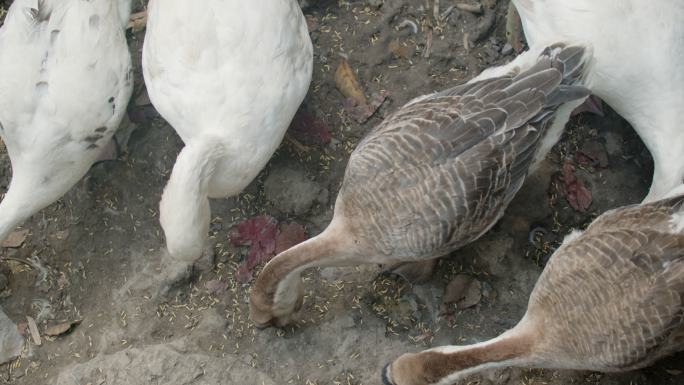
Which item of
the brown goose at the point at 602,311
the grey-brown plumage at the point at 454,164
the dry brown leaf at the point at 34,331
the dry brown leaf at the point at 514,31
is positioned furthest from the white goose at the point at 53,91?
the dry brown leaf at the point at 514,31

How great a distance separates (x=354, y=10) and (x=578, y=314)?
6.85ft

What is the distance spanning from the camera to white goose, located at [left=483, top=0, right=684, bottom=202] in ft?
10.2

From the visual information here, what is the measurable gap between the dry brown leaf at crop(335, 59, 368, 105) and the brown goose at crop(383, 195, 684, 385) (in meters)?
1.40

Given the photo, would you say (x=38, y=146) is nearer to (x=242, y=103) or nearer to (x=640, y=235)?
(x=242, y=103)

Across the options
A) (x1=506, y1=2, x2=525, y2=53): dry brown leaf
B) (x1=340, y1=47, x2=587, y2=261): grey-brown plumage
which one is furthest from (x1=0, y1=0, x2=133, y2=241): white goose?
(x1=506, y1=2, x2=525, y2=53): dry brown leaf

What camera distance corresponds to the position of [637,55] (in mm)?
3113

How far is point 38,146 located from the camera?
10.6ft

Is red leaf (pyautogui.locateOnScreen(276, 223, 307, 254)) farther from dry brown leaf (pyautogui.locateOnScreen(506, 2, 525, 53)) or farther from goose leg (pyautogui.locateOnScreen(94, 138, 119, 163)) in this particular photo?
dry brown leaf (pyautogui.locateOnScreen(506, 2, 525, 53))

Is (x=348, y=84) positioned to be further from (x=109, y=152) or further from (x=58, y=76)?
(x=58, y=76)

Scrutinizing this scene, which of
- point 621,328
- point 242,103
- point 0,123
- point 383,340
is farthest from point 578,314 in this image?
point 0,123

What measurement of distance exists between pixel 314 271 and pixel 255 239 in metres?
0.34

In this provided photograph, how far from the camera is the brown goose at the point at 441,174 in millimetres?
2951

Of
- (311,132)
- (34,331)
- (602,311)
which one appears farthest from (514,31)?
(34,331)

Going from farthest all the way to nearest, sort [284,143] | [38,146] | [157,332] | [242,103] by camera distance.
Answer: [284,143], [157,332], [38,146], [242,103]
